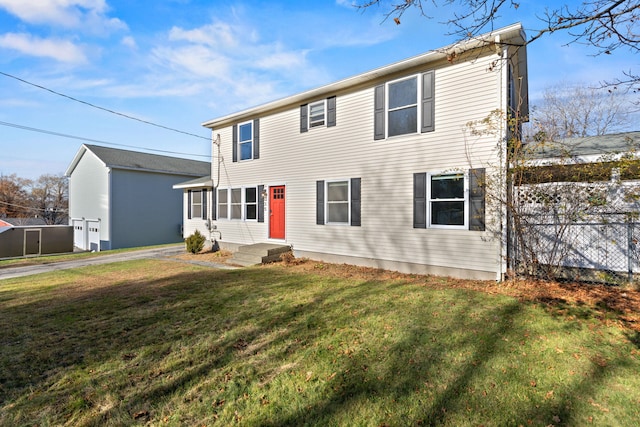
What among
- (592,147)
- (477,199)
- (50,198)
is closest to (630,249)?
(592,147)

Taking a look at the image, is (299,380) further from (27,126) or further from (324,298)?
(27,126)

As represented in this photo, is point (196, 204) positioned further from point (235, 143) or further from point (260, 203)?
point (260, 203)

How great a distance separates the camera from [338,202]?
9.54 meters

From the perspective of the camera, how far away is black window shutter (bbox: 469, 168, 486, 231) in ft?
22.4

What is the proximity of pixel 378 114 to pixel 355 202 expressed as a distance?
8.44 feet

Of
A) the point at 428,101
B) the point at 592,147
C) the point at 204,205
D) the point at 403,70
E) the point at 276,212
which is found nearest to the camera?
the point at 592,147

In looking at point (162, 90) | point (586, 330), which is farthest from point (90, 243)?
point (586, 330)

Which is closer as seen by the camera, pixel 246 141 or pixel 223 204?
pixel 246 141

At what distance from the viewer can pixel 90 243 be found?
786 inches

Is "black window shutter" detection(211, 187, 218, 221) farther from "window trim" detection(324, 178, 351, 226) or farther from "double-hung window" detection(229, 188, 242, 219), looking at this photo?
"window trim" detection(324, 178, 351, 226)

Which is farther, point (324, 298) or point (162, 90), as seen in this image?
point (162, 90)

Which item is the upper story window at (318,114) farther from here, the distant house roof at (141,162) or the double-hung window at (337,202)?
the distant house roof at (141,162)

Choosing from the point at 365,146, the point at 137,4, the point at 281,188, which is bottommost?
the point at 281,188

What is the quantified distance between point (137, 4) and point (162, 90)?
19.6ft
